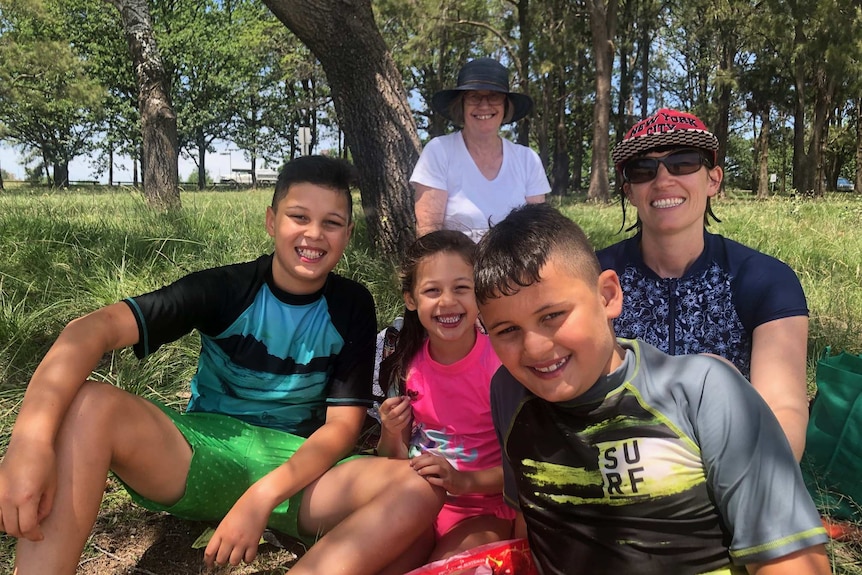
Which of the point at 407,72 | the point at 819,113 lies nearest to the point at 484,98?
the point at 819,113

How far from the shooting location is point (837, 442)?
2191 millimetres

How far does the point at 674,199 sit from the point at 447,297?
0.79 m

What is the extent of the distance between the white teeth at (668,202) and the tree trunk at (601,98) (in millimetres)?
12774

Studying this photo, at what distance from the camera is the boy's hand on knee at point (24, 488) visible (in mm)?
1451

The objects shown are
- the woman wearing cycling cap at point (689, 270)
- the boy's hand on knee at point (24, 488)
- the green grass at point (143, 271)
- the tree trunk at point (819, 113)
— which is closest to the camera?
the boy's hand on knee at point (24, 488)

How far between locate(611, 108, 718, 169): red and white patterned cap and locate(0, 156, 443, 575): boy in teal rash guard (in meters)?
1.00

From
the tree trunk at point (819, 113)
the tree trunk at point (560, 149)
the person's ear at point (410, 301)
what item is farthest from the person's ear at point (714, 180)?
the tree trunk at point (560, 149)

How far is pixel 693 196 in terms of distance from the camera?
1.97 meters

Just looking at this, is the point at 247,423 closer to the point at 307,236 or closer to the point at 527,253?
the point at 307,236

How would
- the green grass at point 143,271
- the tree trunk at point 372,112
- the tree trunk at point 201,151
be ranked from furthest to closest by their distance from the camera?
1. the tree trunk at point 201,151
2. the tree trunk at point 372,112
3. the green grass at point 143,271

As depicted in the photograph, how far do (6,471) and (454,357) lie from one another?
131cm

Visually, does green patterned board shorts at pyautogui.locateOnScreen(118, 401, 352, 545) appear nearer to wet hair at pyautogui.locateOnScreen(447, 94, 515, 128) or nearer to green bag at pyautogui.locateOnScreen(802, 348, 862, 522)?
green bag at pyautogui.locateOnScreen(802, 348, 862, 522)

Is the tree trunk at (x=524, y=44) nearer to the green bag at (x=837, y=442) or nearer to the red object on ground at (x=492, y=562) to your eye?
the green bag at (x=837, y=442)

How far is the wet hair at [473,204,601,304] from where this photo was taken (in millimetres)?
1361
